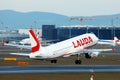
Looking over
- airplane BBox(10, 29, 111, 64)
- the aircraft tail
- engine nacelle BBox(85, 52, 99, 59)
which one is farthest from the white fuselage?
engine nacelle BBox(85, 52, 99, 59)

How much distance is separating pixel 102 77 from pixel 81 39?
32.3m

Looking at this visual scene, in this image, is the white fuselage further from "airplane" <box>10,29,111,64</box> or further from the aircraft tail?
the aircraft tail

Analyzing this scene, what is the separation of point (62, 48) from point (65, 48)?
35.3 inches

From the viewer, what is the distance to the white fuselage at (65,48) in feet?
304

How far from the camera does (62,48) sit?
98125 mm

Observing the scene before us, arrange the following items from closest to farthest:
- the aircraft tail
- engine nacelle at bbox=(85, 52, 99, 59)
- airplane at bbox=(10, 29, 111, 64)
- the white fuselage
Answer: the aircraft tail < airplane at bbox=(10, 29, 111, 64) < the white fuselage < engine nacelle at bbox=(85, 52, 99, 59)

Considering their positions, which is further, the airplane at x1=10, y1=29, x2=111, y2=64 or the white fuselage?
the white fuselage

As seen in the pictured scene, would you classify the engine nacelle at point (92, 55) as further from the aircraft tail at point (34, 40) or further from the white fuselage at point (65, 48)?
the aircraft tail at point (34, 40)

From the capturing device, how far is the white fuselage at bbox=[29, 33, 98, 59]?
92.5 meters

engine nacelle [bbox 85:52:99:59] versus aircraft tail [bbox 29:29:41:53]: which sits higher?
aircraft tail [bbox 29:29:41:53]

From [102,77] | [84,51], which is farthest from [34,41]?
[102,77]

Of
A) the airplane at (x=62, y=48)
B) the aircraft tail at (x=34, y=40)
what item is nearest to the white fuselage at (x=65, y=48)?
the airplane at (x=62, y=48)

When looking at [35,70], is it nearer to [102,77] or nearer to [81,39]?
[102,77]

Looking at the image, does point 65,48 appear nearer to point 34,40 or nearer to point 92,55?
point 92,55
